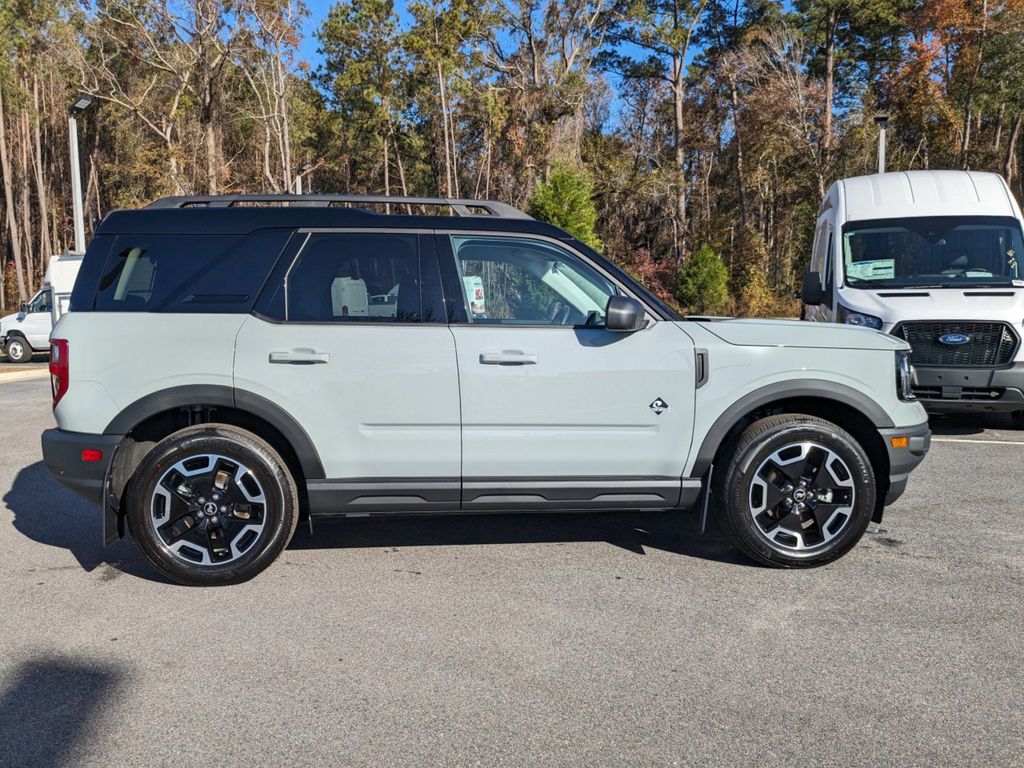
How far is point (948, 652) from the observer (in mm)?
3613

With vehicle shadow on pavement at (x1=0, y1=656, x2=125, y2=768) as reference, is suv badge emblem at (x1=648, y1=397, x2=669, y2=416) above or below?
above

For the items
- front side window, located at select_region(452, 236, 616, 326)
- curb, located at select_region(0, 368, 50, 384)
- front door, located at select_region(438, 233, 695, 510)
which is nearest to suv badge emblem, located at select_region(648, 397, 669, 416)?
front door, located at select_region(438, 233, 695, 510)

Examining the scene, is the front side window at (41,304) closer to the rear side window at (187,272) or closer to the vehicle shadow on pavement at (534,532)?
the vehicle shadow on pavement at (534,532)

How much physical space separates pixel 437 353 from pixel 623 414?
104 centimetres

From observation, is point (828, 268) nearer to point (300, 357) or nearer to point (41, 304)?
point (300, 357)

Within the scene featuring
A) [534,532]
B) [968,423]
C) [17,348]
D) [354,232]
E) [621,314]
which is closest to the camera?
[621,314]

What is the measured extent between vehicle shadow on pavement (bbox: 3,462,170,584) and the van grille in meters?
7.09

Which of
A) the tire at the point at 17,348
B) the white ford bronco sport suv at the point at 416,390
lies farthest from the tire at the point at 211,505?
the tire at the point at 17,348

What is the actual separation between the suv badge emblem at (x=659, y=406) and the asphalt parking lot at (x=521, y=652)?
903mm

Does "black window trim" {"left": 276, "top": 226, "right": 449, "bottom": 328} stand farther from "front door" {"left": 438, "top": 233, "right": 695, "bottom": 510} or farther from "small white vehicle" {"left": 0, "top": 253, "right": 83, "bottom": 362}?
"small white vehicle" {"left": 0, "top": 253, "right": 83, "bottom": 362}

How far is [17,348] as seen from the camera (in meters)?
21.7

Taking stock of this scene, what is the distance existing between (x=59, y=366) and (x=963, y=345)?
7.72 metres

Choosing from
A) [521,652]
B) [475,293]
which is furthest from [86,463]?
[521,652]

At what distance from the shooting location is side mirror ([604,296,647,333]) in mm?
4371
